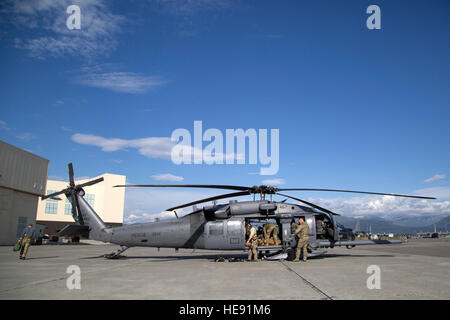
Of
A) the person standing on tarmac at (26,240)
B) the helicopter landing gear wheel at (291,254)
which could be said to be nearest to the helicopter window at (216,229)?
the helicopter landing gear wheel at (291,254)

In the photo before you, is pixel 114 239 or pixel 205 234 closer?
pixel 205 234

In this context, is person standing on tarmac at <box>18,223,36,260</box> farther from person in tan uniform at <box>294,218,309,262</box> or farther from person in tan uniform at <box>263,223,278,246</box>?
person in tan uniform at <box>294,218,309,262</box>

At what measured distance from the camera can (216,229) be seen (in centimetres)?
1519

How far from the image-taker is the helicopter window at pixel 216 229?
15109 millimetres

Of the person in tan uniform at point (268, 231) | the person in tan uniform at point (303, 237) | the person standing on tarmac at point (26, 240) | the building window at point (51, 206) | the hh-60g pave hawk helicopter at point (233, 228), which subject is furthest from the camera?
the building window at point (51, 206)

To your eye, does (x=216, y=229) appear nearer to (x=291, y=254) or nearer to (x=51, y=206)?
(x=291, y=254)

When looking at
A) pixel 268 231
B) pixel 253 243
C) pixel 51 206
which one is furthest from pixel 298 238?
pixel 51 206

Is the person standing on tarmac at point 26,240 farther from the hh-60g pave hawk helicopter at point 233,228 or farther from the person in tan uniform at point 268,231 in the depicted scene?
the person in tan uniform at point 268,231

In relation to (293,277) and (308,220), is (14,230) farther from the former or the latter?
(293,277)

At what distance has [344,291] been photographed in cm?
652

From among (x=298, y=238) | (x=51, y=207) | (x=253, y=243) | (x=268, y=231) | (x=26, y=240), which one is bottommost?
(x=26, y=240)
